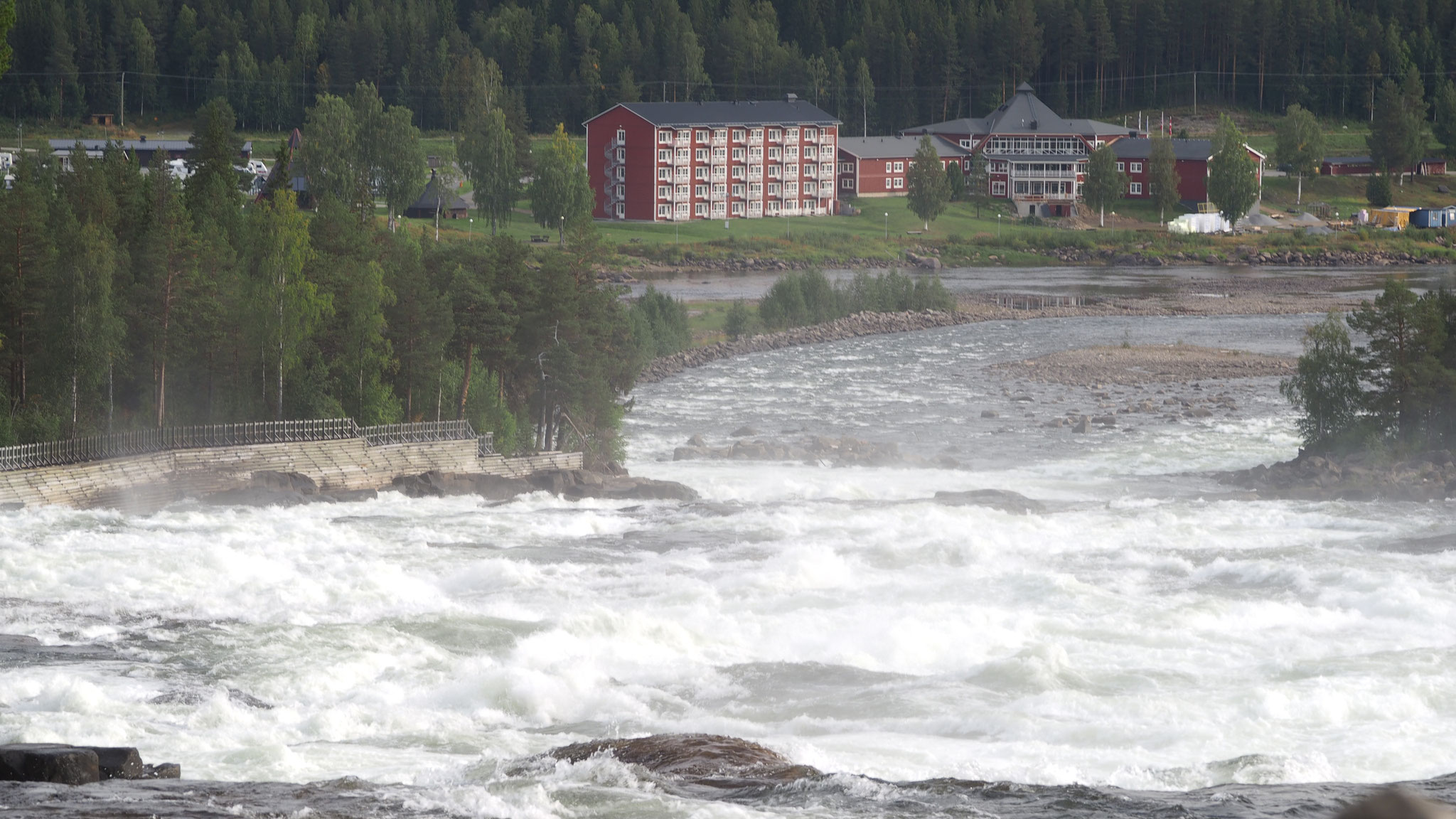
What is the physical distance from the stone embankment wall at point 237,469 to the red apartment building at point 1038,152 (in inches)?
4053

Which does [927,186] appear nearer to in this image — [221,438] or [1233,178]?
[1233,178]

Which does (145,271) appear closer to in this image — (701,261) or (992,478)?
(992,478)

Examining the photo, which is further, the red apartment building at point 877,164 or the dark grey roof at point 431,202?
the red apartment building at point 877,164

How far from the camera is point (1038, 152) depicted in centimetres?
15050

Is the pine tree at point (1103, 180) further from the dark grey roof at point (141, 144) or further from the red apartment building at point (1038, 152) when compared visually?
the dark grey roof at point (141, 144)

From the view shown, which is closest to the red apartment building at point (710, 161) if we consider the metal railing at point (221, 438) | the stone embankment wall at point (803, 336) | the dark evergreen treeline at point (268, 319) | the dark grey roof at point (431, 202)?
the dark grey roof at point (431, 202)

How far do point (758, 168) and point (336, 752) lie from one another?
11619 cm

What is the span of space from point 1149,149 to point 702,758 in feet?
429

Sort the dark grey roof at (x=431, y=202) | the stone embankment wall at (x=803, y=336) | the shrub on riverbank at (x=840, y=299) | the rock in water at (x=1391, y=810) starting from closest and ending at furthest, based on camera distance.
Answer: the rock in water at (x=1391, y=810), the stone embankment wall at (x=803, y=336), the shrub on riverbank at (x=840, y=299), the dark grey roof at (x=431, y=202)

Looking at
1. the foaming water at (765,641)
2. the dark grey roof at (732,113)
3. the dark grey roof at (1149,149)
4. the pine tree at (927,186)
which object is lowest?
the foaming water at (765,641)

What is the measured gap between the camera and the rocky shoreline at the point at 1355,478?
163 feet

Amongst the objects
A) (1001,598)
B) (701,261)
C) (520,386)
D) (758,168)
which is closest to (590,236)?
(520,386)

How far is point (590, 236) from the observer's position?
5669 cm

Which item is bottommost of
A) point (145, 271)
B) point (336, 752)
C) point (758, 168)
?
point (336, 752)
